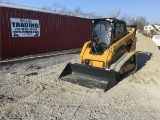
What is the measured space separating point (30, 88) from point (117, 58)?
3492 millimetres

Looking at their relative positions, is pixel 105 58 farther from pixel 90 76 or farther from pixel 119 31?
pixel 119 31

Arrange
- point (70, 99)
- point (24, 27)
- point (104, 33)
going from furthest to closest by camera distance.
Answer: point (24, 27)
point (104, 33)
point (70, 99)

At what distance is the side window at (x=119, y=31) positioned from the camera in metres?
8.52

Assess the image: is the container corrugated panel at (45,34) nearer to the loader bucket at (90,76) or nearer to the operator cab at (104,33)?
the loader bucket at (90,76)

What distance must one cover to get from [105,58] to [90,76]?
810mm

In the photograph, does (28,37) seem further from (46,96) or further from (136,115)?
(136,115)

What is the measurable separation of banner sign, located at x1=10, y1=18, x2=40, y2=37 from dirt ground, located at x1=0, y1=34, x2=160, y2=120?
10.9 feet

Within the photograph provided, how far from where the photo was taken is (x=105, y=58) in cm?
766

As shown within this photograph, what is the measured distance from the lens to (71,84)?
287 inches

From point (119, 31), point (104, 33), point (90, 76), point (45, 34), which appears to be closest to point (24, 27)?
point (45, 34)

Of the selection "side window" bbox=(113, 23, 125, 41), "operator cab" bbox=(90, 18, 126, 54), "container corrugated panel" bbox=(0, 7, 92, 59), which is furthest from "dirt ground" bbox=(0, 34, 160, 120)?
"container corrugated panel" bbox=(0, 7, 92, 59)

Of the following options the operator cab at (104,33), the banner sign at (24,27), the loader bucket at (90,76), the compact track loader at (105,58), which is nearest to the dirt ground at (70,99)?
→ the loader bucket at (90,76)

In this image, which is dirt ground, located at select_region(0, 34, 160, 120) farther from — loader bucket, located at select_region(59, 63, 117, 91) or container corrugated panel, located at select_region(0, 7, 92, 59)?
container corrugated panel, located at select_region(0, 7, 92, 59)

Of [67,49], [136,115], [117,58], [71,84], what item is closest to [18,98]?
[71,84]
